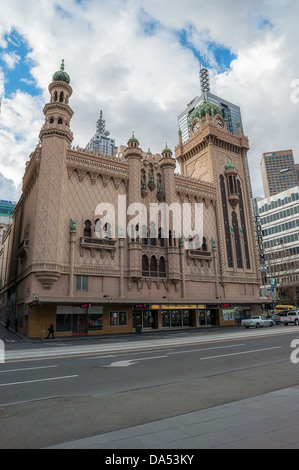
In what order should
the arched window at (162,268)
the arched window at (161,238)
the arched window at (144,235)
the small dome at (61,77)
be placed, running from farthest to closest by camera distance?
the arched window at (161,238) < the arched window at (162,268) < the arched window at (144,235) < the small dome at (61,77)

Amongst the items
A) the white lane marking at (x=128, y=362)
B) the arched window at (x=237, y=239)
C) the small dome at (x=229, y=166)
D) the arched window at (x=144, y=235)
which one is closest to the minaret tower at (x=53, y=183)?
the arched window at (x=144, y=235)

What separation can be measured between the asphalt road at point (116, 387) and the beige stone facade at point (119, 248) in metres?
17.5

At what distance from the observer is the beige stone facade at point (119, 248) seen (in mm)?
32344

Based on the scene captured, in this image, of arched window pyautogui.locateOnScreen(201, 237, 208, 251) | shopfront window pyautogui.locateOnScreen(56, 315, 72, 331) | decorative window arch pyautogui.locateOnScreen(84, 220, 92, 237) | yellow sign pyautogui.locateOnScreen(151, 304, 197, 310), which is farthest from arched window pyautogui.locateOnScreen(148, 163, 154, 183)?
shopfront window pyautogui.locateOnScreen(56, 315, 72, 331)

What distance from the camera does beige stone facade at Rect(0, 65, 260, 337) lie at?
3234 cm

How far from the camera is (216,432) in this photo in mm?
5211

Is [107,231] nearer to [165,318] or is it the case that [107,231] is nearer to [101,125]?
[165,318]

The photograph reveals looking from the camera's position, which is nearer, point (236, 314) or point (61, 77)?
point (61, 77)

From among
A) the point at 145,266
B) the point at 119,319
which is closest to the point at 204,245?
the point at 145,266

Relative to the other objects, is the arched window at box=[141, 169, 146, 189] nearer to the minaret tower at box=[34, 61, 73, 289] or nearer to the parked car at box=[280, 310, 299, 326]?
the minaret tower at box=[34, 61, 73, 289]

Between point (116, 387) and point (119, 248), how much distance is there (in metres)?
27.8

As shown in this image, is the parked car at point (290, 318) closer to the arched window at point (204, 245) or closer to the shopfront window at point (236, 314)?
the shopfront window at point (236, 314)

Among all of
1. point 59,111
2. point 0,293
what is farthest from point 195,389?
point 0,293

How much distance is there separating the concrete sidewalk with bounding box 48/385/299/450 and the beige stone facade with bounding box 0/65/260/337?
2532 cm
